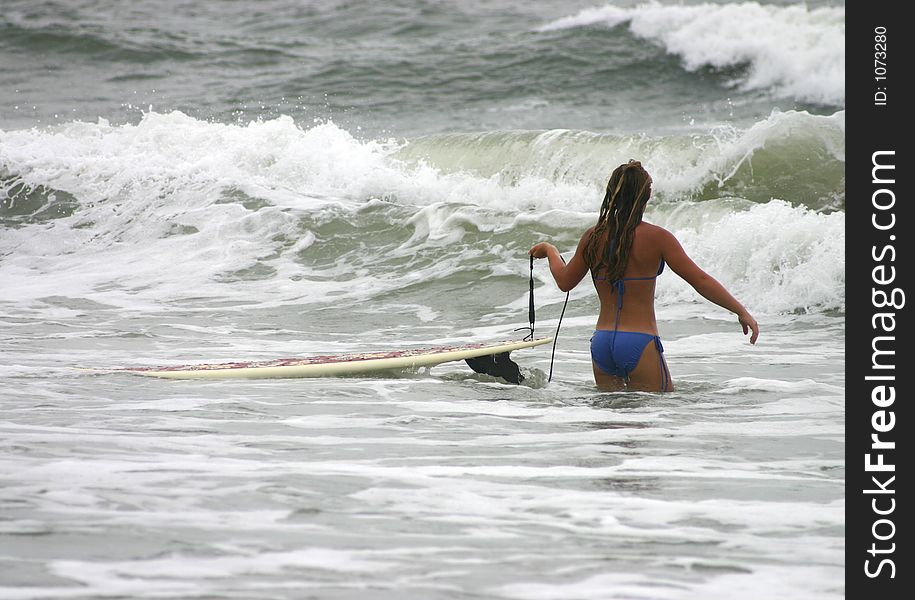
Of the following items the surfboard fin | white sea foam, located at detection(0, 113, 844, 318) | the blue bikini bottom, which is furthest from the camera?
white sea foam, located at detection(0, 113, 844, 318)

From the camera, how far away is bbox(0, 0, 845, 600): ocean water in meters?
3.28

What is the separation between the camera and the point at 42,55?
75.2ft

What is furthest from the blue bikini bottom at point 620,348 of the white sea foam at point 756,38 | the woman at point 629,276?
the white sea foam at point 756,38

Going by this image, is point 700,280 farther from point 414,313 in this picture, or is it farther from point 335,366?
point 414,313

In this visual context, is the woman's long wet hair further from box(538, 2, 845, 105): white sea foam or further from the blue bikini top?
box(538, 2, 845, 105): white sea foam

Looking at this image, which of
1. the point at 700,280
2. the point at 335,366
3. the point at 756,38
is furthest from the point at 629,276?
the point at 756,38

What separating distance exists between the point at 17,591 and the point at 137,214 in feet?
33.2

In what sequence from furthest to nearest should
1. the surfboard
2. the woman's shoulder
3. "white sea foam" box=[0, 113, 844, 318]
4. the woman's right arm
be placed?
"white sea foam" box=[0, 113, 844, 318] < the surfboard < the woman's shoulder < the woman's right arm

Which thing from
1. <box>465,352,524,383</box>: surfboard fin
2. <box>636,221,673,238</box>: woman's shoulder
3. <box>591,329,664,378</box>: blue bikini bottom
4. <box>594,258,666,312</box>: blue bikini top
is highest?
<box>636,221,673,238</box>: woman's shoulder

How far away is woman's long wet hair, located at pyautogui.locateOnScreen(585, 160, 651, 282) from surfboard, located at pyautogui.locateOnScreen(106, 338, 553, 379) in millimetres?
734

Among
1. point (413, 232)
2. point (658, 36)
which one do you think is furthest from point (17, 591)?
point (658, 36)

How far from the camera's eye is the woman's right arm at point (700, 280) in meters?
5.19

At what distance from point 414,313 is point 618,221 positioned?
3.81 metres
